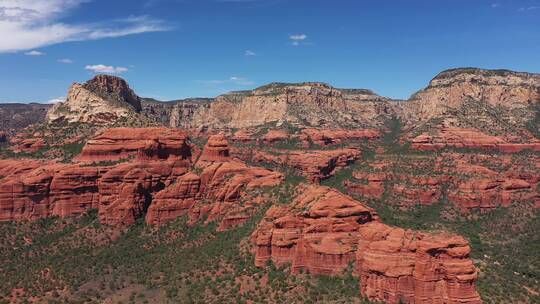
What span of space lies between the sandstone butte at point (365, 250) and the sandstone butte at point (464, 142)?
92.8 meters

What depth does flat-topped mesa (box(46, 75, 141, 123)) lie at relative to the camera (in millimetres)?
109688

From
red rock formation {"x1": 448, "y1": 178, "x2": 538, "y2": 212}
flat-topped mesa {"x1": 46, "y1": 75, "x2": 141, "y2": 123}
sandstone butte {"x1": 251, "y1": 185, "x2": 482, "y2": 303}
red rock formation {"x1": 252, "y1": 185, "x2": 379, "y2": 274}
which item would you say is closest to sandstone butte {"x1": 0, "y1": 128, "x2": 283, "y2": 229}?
red rock formation {"x1": 252, "y1": 185, "x2": 379, "y2": 274}

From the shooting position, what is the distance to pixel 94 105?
11119 centimetres

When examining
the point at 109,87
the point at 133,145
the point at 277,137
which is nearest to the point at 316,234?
the point at 133,145

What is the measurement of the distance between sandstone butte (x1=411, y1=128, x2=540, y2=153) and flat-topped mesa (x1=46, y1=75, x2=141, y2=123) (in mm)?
95756

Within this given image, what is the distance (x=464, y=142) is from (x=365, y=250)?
4141 inches

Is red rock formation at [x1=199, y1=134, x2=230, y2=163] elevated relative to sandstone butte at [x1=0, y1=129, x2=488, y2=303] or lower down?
elevated

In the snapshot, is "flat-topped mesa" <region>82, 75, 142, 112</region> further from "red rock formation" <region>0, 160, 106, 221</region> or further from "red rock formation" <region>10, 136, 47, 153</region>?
"red rock formation" <region>0, 160, 106, 221</region>

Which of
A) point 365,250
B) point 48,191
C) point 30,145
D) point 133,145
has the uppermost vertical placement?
point 133,145

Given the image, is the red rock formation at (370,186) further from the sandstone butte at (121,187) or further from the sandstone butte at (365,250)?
the sandstone butte at (365,250)

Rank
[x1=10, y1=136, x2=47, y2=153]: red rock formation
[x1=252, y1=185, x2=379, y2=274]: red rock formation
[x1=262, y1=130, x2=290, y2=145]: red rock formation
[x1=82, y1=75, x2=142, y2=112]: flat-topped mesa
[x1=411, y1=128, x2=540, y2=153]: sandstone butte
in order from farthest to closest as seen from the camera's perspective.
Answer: [x1=262, y1=130, x2=290, y2=145]: red rock formation → [x1=411, y1=128, x2=540, y2=153]: sandstone butte → [x1=82, y1=75, x2=142, y2=112]: flat-topped mesa → [x1=10, y1=136, x2=47, y2=153]: red rock formation → [x1=252, y1=185, x2=379, y2=274]: red rock formation

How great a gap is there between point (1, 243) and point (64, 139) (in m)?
31.0

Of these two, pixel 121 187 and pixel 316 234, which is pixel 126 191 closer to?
pixel 121 187

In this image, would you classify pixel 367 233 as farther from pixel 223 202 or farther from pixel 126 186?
pixel 126 186
